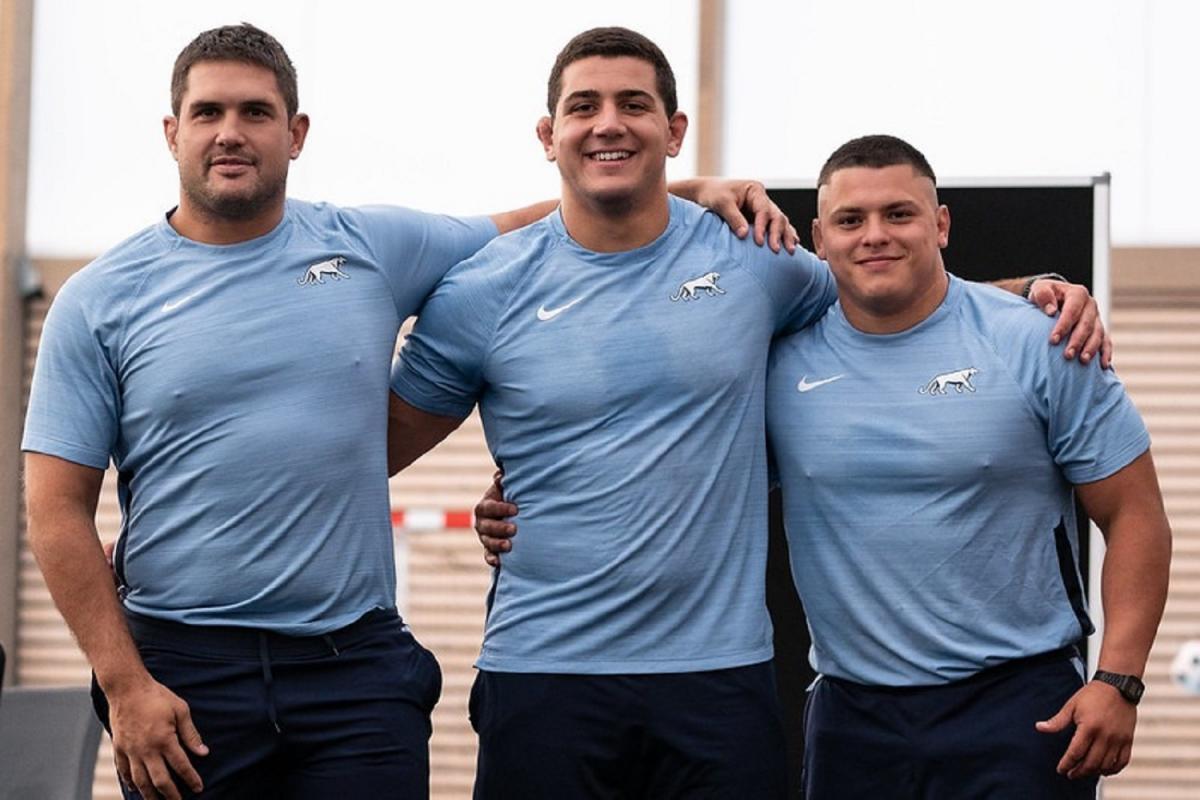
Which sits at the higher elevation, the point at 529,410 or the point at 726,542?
the point at 529,410

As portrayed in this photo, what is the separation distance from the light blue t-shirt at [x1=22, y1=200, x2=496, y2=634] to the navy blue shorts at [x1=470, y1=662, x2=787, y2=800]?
1.09 feet

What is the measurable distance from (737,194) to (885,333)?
431 millimetres

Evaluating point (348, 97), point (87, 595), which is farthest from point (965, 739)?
point (348, 97)

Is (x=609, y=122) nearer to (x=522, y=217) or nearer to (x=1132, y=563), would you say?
(x=522, y=217)

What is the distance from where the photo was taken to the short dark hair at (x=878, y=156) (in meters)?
3.02

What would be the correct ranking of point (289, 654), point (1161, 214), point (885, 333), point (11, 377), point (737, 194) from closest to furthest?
point (289, 654) → point (885, 333) → point (737, 194) → point (1161, 214) → point (11, 377)

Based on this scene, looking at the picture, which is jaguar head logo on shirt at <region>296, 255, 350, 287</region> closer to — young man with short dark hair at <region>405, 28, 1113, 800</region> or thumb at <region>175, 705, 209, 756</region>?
young man with short dark hair at <region>405, 28, 1113, 800</region>

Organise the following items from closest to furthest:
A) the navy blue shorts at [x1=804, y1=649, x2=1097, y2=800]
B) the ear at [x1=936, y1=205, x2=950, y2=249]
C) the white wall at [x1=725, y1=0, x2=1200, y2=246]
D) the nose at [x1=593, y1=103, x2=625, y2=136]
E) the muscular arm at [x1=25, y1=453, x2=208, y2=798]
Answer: the muscular arm at [x1=25, y1=453, x2=208, y2=798], the navy blue shorts at [x1=804, y1=649, x2=1097, y2=800], the nose at [x1=593, y1=103, x2=625, y2=136], the ear at [x1=936, y1=205, x2=950, y2=249], the white wall at [x1=725, y1=0, x2=1200, y2=246]

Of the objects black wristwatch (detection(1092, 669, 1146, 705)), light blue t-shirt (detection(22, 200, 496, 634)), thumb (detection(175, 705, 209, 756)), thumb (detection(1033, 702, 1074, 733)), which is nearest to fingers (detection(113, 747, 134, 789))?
thumb (detection(175, 705, 209, 756))

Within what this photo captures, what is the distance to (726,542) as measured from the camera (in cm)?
290

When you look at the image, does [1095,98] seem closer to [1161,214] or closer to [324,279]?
[1161,214]

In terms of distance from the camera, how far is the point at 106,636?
9.04 ft

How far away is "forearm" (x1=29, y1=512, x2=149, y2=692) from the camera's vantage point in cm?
275

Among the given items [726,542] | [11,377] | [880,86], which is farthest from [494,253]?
[11,377]
